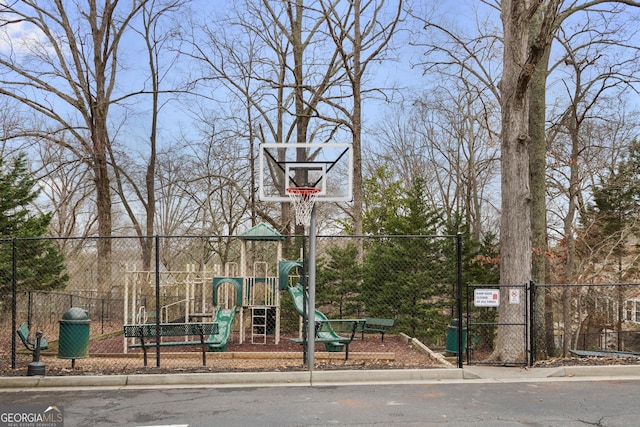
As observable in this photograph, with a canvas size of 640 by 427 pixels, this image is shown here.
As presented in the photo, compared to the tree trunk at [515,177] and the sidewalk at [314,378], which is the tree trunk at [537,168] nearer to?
the tree trunk at [515,177]

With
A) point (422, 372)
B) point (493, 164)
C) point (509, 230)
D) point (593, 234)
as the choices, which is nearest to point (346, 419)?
point (422, 372)

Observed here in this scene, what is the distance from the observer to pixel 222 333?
12.4m

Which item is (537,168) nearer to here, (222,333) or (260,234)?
(260,234)

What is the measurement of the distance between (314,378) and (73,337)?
4251mm

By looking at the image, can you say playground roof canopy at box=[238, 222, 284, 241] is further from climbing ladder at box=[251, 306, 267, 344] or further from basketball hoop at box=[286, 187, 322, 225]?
basketball hoop at box=[286, 187, 322, 225]

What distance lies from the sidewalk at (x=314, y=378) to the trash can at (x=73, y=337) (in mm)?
908

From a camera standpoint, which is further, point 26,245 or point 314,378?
point 26,245

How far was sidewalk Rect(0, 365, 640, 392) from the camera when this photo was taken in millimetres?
8984

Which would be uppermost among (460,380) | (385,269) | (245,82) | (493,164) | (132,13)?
(132,13)

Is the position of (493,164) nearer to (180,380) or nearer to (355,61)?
(355,61)

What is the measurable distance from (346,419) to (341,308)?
43.8 ft

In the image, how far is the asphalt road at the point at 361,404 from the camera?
6871mm

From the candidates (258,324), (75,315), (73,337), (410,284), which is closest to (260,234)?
(258,324)

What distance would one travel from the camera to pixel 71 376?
916 cm
